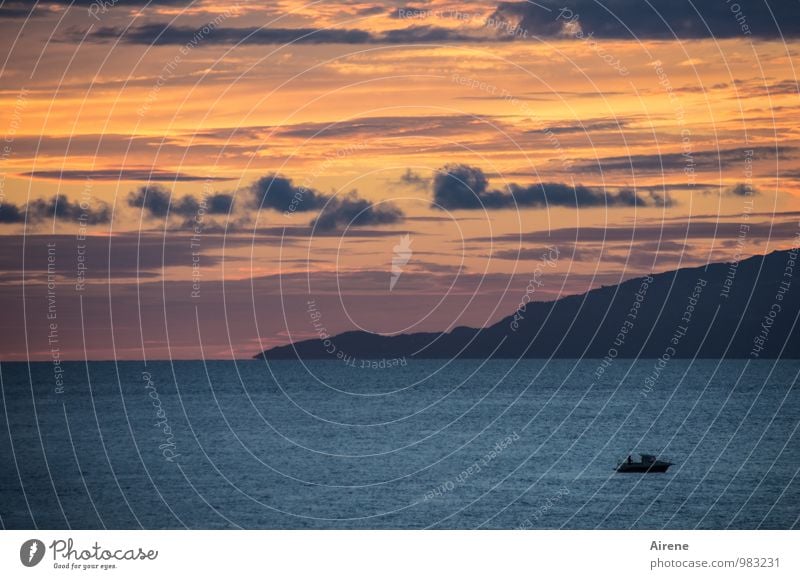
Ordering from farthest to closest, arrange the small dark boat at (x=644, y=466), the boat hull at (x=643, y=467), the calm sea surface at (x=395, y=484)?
the boat hull at (x=643, y=467)
the small dark boat at (x=644, y=466)
the calm sea surface at (x=395, y=484)

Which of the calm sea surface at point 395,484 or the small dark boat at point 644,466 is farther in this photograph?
the small dark boat at point 644,466

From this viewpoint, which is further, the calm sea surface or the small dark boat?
the small dark boat

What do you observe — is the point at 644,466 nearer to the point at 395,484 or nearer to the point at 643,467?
the point at 643,467

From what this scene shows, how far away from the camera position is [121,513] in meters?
118

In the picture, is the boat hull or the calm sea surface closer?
the calm sea surface

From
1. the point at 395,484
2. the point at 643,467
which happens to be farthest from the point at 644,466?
the point at 395,484

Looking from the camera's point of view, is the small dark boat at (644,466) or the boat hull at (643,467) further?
the boat hull at (643,467)

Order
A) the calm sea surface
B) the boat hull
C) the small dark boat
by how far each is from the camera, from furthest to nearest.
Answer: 1. the boat hull
2. the small dark boat
3. the calm sea surface

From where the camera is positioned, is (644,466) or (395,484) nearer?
(395,484)

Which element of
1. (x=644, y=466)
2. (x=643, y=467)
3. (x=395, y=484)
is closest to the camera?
(x=395, y=484)

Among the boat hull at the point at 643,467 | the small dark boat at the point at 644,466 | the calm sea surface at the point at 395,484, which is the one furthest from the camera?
the boat hull at the point at 643,467

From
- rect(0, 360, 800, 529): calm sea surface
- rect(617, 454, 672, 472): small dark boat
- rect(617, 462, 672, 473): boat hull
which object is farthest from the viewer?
rect(617, 462, 672, 473): boat hull
